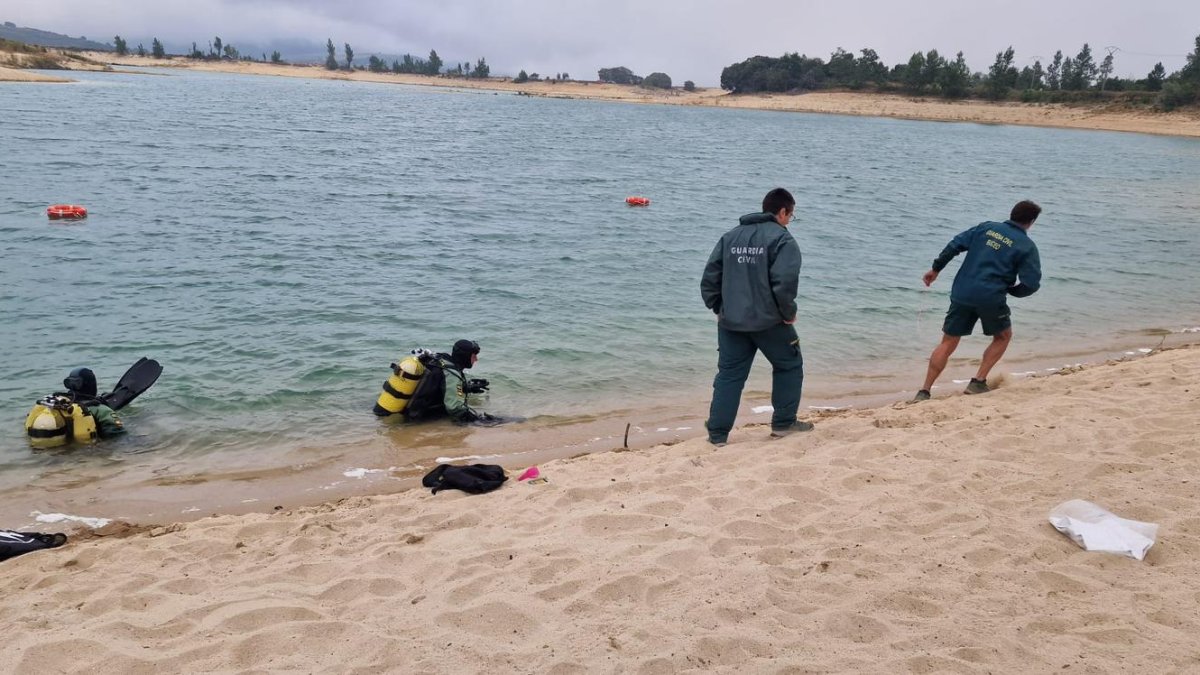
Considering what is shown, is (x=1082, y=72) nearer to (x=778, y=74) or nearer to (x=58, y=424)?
(x=778, y=74)

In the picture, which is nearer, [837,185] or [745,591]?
[745,591]

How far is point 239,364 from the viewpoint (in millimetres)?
10391

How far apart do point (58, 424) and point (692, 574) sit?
21.4 ft

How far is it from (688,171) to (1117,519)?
32819 millimetres

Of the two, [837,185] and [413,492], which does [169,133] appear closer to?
[837,185]

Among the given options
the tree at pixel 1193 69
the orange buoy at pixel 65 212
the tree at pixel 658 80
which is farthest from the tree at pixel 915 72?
the orange buoy at pixel 65 212

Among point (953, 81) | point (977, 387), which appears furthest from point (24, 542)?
point (953, 81)

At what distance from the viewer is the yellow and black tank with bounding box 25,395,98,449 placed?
772 centimetres

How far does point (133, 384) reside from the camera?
8.91 meters

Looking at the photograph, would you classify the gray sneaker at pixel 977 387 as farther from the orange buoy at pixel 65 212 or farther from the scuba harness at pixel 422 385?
the orange buoy at pixel 65 212

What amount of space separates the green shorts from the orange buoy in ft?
61.3

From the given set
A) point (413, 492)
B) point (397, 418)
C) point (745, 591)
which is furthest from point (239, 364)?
point (745, 591)

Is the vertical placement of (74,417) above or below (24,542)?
above

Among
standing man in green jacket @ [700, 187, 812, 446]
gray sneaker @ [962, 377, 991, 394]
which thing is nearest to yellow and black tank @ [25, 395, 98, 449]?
standing man in green jacket @ [700, 187, 812, 446]
